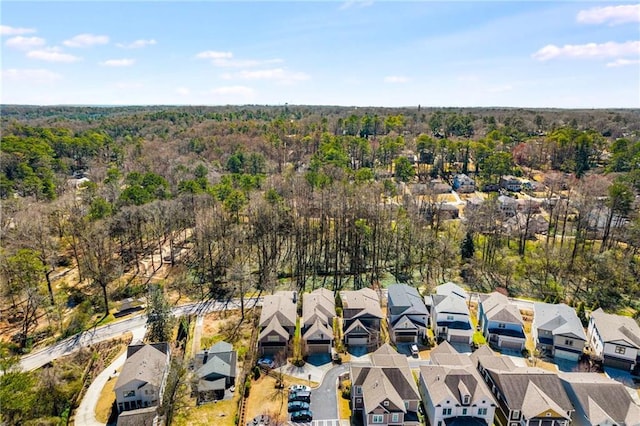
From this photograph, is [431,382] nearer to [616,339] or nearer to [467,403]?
[467,403]

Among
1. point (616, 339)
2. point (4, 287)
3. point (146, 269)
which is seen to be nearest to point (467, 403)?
point (616, 339)

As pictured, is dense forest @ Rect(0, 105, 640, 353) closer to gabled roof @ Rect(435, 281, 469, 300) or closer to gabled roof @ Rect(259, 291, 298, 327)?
gabled roof @ Rect(259, 291, 298, 327)

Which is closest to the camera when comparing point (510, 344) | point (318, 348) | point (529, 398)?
point (529, 398)

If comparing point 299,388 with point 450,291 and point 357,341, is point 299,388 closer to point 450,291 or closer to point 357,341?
point 357,341

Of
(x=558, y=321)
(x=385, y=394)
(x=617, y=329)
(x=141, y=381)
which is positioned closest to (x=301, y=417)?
(x=385, y=394)

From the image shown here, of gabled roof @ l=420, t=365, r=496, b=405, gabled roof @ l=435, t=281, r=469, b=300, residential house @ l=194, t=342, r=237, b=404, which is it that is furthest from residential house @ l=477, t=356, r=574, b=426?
residential house @ l=194, t=342, r=237, b=404

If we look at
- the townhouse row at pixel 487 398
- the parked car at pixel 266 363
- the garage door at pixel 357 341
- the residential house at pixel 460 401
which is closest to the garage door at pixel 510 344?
the townhouse row at pixel 487 398

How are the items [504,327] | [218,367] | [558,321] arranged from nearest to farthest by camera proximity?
[218,367]
[558,321]
[504,327]

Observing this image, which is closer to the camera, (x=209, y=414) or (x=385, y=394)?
(x=385, y=394)
